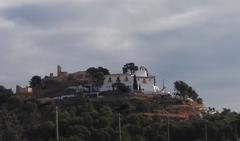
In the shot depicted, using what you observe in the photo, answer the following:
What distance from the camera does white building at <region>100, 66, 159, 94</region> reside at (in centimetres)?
15384

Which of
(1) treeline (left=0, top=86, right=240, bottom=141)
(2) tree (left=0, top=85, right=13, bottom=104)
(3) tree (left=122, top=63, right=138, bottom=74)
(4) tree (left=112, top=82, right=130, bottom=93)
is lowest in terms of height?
(1) treeline (left=0, top=86, right=240, bottom=141)

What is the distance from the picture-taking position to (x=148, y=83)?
160 meters

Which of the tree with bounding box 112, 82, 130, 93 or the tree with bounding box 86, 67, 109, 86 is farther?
the tree with bounding box 86, 67, 109, 86

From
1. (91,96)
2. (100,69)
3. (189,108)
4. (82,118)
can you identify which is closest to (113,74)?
(100,69)

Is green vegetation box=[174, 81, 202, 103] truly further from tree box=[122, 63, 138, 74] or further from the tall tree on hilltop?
tree box=[122, 63, 138, 74]

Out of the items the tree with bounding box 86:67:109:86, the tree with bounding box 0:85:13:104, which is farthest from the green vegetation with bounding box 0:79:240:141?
the tree with bounding box 86:67:109:86

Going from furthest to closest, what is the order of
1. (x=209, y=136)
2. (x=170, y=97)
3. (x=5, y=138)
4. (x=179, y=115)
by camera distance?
1. (x=170, y=97)
2. (x=179, y=115)
3. (x=209, y=136)
4. (x=5, y=138)

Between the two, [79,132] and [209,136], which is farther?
[209,136]

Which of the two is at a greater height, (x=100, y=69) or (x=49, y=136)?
(x=100, y=69)

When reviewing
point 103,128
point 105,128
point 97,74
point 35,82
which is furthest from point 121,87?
point 105,128

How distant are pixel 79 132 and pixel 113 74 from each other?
80.8 m

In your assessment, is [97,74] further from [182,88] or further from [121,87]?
[182,88]

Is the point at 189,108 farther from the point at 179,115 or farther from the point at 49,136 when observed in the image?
the point at 49,136

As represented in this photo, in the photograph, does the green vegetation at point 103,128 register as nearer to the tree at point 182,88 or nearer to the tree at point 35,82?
the tree at point 182,88
